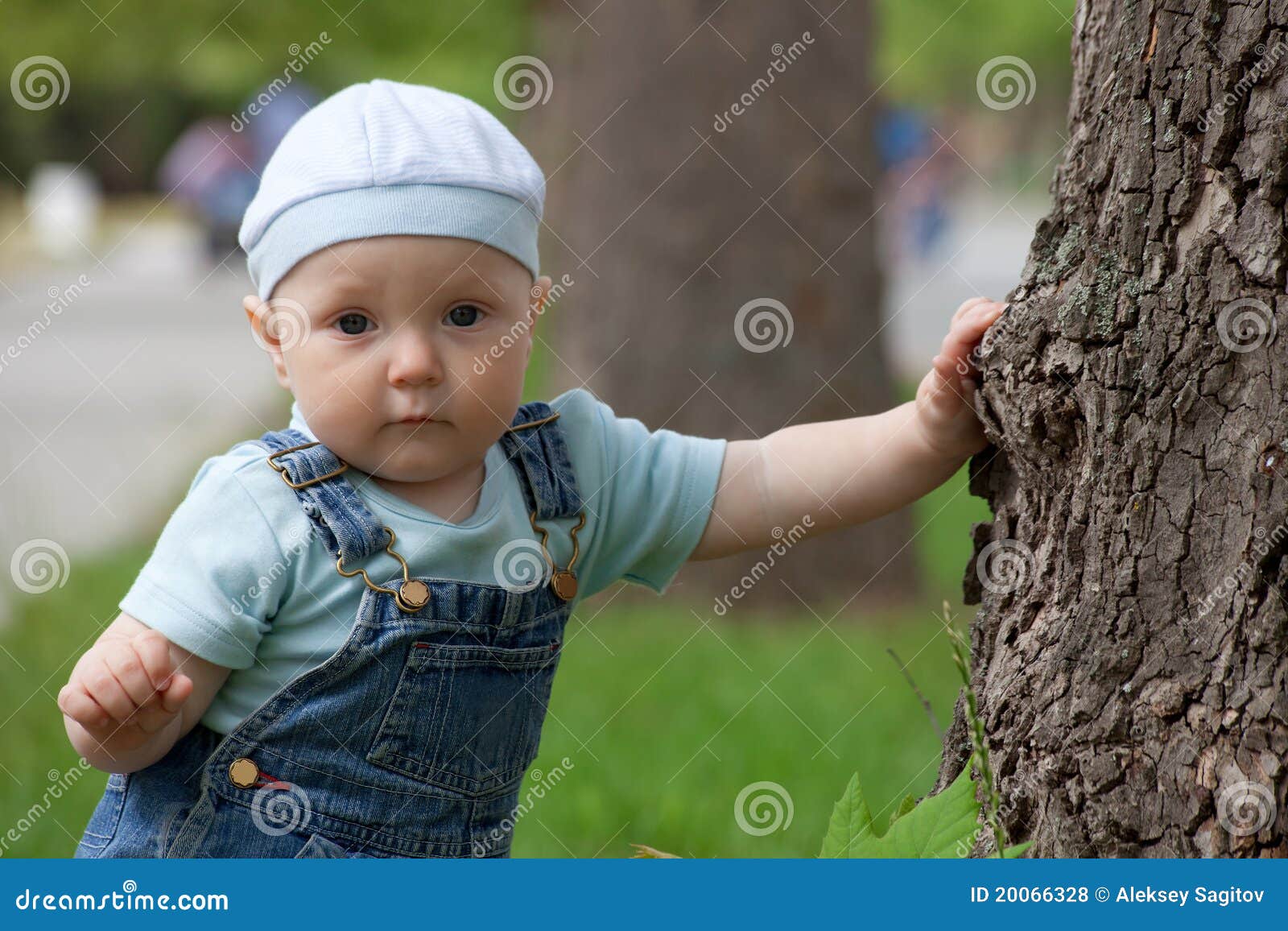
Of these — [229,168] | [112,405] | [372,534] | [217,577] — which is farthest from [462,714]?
[229,168]

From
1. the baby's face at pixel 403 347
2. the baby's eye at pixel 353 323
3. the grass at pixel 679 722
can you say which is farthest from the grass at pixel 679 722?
the baby's eye at pixel 353 323

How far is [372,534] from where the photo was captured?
1.84m

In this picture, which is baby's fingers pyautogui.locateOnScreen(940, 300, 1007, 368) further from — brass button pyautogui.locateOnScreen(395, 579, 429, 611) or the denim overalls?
brass button pyautogui.locateOnScreen(395, 579, 429, 611)

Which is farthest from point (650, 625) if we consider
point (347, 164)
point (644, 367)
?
point (347, 164)

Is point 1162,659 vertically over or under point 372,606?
over

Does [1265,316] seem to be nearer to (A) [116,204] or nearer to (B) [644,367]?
(B) [644,367]

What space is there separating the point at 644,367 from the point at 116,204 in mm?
29639

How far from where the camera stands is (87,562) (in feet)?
21.1

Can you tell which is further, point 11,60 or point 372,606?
point 11,60

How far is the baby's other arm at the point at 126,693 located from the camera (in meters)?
1.63

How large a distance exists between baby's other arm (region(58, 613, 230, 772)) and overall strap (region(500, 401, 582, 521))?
1.76 ft

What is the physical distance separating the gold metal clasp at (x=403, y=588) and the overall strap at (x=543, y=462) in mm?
234

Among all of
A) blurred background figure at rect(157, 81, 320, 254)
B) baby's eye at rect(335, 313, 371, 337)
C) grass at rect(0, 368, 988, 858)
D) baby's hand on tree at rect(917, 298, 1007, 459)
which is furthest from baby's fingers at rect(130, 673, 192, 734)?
blurred background figure at rect(157, 81, 320, 254)

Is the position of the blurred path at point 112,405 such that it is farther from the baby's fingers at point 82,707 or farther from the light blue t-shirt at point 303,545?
the baby's fingers at point 82,707
